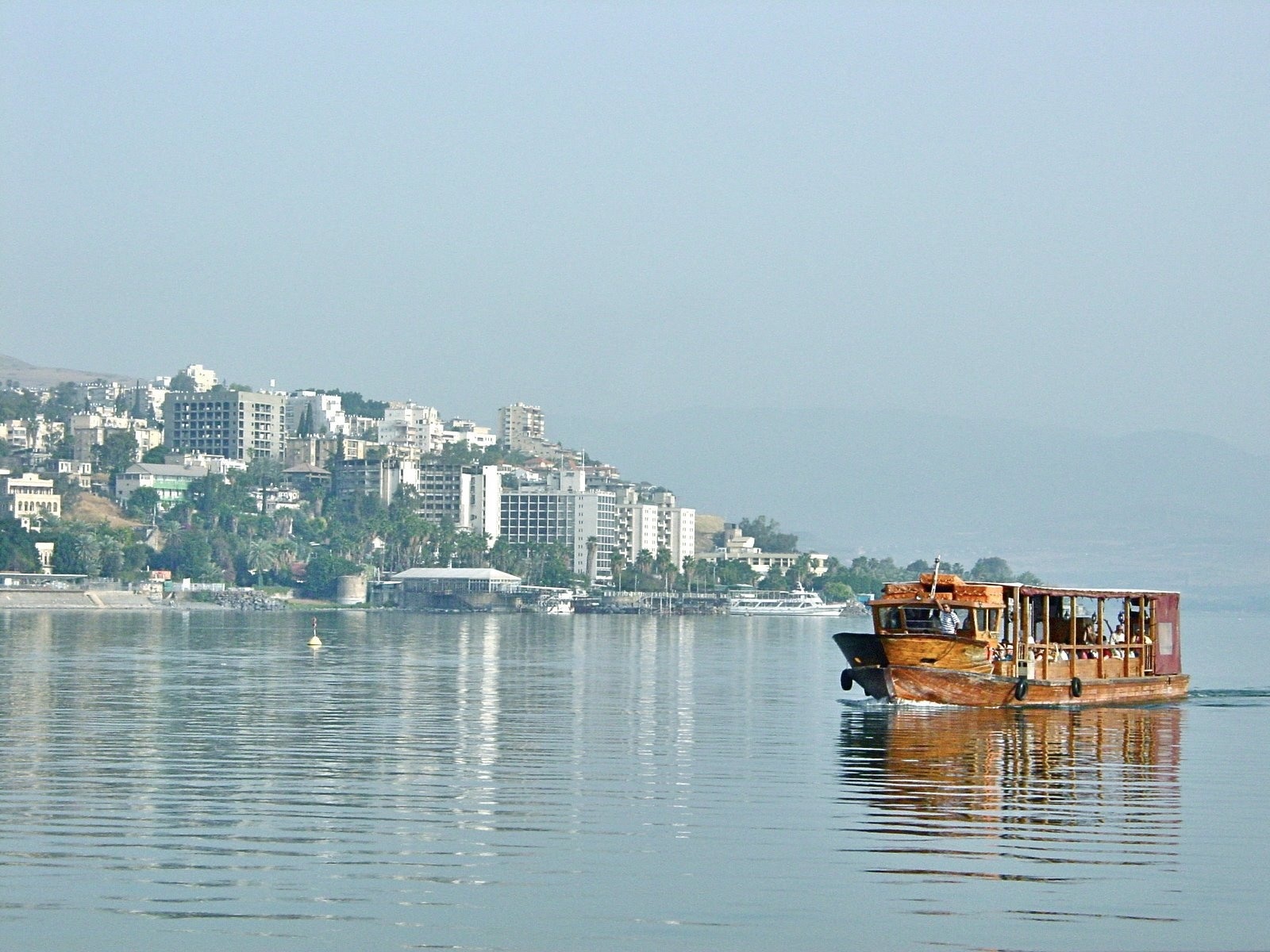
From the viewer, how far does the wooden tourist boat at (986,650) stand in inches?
2223

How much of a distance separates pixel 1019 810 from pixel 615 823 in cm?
679

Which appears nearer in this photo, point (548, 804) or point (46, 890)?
point (46, 890)

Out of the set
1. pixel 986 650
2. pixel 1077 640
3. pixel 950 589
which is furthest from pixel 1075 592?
pixel 986 650

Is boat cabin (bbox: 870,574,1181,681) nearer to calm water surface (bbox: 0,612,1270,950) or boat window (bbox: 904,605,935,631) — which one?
boat window (bbox: 904,605,935,631)

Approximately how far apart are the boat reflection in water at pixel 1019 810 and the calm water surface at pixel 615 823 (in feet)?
0.32

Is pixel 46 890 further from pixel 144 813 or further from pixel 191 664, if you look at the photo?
pixel 191 664

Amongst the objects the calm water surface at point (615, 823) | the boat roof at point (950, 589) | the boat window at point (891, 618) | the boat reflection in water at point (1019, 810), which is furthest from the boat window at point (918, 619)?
the boat reflection in water at point (1019, 810)

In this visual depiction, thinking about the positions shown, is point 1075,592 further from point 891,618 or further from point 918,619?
point 891,618

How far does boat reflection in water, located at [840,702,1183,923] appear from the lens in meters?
24.2

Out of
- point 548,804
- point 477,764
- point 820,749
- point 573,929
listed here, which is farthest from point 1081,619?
point 573,929

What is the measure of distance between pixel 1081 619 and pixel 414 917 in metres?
44.4

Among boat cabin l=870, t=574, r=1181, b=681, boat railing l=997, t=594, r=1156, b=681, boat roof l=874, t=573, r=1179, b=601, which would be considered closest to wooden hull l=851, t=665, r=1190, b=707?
boat cabin l=870, t=574, r=1181, b=681

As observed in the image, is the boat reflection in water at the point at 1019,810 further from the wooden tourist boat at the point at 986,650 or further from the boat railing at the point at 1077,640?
the boat railing at the point at 1077,640

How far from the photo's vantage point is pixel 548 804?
31.8 m
